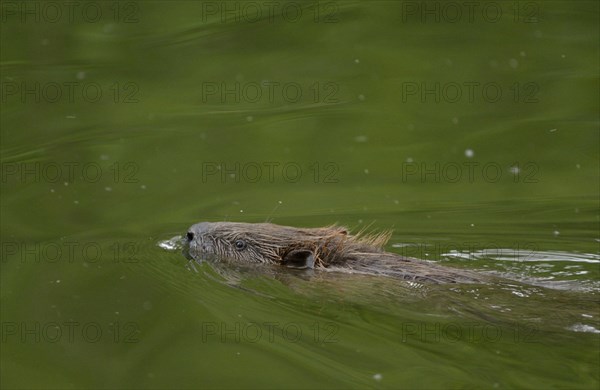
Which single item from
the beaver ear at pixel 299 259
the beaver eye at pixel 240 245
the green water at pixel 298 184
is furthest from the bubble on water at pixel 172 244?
the beaver ear at pixel 299 259

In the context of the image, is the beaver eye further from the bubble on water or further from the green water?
the bubble on water

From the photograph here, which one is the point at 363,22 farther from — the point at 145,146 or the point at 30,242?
the point at 30,242

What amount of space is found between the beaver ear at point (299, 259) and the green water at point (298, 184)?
0.59 ft

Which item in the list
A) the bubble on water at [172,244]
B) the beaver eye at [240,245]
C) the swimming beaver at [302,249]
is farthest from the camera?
the bubble on water at [172,244]

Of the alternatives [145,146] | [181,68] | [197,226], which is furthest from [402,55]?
[197,226]

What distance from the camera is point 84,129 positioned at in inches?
380

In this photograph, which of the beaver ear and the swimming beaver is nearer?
the swimming beaver

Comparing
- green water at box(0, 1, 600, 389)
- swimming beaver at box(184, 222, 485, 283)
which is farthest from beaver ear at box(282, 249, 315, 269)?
green water at box(0, 1, 600, 389)

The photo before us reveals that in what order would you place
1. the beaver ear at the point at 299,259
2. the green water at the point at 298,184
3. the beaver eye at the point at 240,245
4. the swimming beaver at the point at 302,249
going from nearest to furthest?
1. the green water at the point at 298,184
2. the swimming beaver at the point at 302,249
3. the beaver ear at the point at 299,259
4. the beaver eye at the point at 240,245

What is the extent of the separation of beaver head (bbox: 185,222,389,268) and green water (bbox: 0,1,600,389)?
20cm

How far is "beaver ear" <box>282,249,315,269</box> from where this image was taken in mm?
6789

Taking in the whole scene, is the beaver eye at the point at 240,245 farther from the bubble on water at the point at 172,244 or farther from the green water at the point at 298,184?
the bubble on water at the point at 172,244

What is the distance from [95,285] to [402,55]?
5.54 metres

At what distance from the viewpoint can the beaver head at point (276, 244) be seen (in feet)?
22.3
